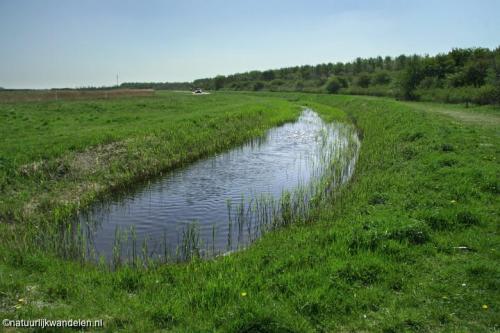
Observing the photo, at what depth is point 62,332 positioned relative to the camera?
6.31 metres

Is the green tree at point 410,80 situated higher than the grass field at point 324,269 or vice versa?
the green tree at point 410,80

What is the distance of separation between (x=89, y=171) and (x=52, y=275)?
10.3m

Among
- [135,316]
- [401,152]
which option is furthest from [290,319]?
[401,152]

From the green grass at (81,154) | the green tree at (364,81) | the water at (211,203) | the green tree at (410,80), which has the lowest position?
the water at (211,203)

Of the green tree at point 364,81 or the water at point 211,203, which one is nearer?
the water at point 211,203

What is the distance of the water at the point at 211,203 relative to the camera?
1207cm

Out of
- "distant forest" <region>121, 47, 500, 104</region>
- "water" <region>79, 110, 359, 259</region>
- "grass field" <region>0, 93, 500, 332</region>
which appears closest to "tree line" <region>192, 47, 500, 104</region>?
"distant forest" <region>121, 47, 500, 104</region>

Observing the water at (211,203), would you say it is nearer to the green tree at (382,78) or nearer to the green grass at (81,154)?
the green grass at (81,154)

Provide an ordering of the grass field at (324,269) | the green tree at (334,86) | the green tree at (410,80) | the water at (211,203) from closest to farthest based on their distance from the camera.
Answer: the grass field at (324,269), the water at (211,203), the green tree at (410,80), the green tree at (334,86)

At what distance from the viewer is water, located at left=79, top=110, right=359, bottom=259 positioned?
1207cm

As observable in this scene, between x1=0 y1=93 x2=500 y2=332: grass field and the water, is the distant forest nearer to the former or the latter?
the water

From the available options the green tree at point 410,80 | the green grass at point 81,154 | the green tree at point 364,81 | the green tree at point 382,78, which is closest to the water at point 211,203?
the green grass at point 81,154

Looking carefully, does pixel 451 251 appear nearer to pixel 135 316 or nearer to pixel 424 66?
pixel 135 316

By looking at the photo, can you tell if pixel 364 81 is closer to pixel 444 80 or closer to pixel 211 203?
pixel 444 80
